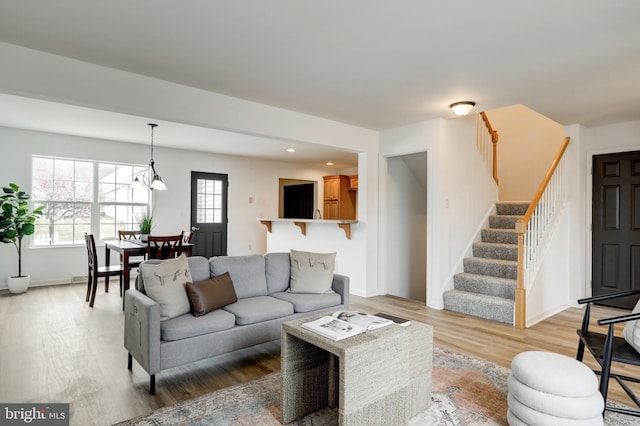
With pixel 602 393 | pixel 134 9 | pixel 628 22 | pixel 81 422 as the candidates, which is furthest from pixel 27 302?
pixel 628 22

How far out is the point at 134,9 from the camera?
2189 millimetres

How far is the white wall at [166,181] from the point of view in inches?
220

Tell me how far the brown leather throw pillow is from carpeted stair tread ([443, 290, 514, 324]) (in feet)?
9.02

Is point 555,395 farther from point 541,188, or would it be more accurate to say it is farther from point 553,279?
point 553,279

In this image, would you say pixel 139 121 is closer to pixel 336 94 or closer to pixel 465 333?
pixel 336 94

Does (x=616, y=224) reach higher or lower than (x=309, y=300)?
higher

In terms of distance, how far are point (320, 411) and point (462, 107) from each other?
325cm

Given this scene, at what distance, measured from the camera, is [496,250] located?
482cm

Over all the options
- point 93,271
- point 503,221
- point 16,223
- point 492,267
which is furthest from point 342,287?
point 16,223

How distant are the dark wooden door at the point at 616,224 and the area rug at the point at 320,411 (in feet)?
10.4

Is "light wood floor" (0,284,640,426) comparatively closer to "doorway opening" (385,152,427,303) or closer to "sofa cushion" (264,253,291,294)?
"sofa cushion" (264,253,291,294)

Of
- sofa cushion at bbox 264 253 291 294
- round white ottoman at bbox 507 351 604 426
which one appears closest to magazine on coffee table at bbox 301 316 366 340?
round white ottoman at bbox 507 351 604 426

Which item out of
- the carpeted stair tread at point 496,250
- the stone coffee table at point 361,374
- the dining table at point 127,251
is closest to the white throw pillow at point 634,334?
the stone coffee table at point 361,374

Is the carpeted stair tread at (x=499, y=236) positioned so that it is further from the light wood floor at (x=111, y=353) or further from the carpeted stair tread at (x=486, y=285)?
the light wood floor at (x=111, y=353)
